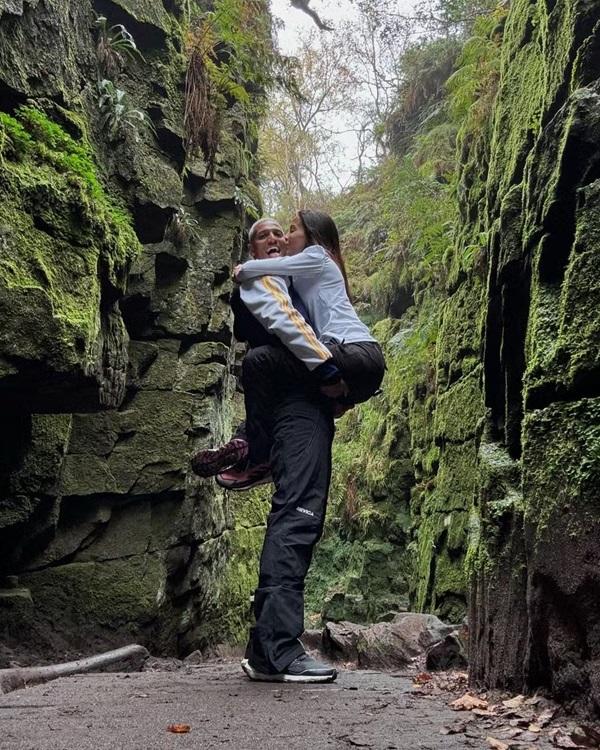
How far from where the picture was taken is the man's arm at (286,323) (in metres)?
3.63

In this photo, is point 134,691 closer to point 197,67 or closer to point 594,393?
point 594,393

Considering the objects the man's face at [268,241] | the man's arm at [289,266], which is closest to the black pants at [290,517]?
the man's arm at [289,266]

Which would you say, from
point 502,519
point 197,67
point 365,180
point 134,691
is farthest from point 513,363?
point 365,180

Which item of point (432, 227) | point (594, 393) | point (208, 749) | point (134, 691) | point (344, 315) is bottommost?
point (134, 691)

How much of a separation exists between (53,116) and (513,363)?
161 inches

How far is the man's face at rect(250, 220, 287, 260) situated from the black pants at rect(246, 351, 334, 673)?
3.15ft

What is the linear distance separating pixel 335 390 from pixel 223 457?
0.98m

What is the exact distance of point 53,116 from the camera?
552 centimetres

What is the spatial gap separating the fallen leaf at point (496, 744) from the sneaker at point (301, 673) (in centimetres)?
131

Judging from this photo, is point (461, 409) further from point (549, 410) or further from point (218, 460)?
point (549, 410)

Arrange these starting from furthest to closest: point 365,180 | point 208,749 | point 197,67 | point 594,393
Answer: point 365,180
point 197,67
point 594,393
point 208,749

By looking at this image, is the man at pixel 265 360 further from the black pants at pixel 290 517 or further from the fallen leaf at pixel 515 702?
the fallen leaf at pixel 515 702

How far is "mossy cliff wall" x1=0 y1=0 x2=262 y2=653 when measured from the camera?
492cm

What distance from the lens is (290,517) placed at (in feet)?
11.6
